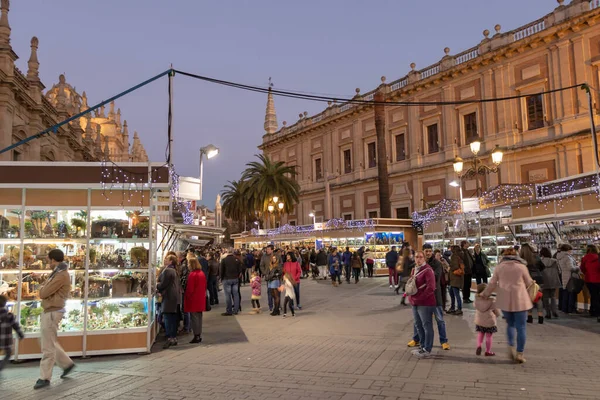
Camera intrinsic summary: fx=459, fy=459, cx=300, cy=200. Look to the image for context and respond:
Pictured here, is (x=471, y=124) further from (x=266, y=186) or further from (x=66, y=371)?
(x=66, y=371)

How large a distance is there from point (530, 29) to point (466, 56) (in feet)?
15.0

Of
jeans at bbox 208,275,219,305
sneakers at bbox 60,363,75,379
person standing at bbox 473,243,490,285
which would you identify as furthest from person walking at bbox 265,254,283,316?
sneakers at bbox 60,363,75,379

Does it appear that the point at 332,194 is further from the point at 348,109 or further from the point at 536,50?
the point at 536,50

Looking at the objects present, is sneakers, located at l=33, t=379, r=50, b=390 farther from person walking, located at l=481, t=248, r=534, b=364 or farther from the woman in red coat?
person walking, located at l=481, t=248, r=534, b=364

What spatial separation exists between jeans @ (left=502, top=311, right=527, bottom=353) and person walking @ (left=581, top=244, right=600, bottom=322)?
452 centimetres

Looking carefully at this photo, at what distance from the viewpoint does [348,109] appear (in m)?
41.1

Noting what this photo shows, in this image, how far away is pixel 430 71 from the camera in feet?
112

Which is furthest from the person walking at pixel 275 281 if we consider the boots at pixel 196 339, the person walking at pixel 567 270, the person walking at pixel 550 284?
the person walking at pixel 567 270

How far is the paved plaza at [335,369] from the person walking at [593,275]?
2.09 feet

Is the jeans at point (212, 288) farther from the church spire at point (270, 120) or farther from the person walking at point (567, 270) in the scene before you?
the church spire at point (270, 120)

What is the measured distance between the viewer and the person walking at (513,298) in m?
6.30

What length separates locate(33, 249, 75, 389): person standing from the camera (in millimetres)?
5910

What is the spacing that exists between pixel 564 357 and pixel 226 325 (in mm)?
6567

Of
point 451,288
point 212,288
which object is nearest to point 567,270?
point 451,288
